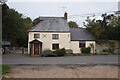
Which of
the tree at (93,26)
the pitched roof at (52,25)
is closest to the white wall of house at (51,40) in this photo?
the pitched roof at (52,25)

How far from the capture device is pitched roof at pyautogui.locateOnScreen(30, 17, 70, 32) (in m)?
26.3

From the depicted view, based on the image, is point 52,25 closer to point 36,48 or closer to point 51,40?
point 51,40

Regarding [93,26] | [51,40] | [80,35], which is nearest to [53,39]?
[51,40]

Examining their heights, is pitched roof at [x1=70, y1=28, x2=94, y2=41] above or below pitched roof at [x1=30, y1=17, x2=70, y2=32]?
below

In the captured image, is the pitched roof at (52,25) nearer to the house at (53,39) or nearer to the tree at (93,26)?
the house at (53,39)

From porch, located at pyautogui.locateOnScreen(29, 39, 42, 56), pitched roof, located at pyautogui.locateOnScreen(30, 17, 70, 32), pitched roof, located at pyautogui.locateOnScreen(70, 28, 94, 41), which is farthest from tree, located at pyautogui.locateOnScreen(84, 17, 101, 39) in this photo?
porch, located at pyautogui.locateOnScreen(29, 39, 42, 56)

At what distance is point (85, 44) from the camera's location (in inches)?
1049

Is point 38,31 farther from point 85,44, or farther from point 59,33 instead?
point 85,44

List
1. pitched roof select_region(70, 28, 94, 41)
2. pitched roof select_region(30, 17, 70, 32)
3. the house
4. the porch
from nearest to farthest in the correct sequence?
the porch → the house → pitched roof select_region(30, 17, 70, 32) → pitched roof select_region(70, 28, 94, 41)

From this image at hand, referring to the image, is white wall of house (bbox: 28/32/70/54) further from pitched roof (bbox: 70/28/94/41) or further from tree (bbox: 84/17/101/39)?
tree (bbox: 84/17/101/39)

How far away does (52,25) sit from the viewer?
2761 centimetres

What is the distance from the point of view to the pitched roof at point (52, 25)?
86.3 feet

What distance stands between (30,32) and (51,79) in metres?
19.9

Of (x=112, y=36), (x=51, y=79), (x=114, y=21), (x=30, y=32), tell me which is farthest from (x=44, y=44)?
(x=114, y=21)
